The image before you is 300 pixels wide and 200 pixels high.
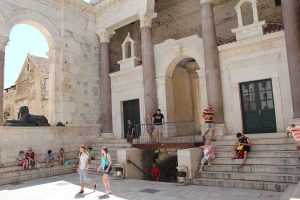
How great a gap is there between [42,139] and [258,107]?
10179 mm

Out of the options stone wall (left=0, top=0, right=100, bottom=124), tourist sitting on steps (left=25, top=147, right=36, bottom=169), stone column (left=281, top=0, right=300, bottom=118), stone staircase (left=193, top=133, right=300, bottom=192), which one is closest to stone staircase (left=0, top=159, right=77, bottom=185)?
tourist sitting on steps (left=25, top=147, right=36, bottom=169)

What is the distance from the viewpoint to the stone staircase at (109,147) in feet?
41.1

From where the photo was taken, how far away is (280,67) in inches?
428

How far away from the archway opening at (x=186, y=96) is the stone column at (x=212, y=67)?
10.4 feet

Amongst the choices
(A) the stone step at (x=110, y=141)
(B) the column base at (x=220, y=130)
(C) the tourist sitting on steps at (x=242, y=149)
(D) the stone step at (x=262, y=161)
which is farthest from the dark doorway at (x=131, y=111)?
(C) the tourist sitting on steps at (x=242, y=149)

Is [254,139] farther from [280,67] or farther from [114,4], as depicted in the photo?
[114,4]

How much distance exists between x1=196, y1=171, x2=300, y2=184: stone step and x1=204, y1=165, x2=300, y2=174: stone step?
0.89 ft

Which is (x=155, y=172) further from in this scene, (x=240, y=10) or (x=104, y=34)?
(x=104, y=34)

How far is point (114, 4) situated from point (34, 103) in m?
10.5

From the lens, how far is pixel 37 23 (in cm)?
1366

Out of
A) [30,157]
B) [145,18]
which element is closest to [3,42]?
[30,157]

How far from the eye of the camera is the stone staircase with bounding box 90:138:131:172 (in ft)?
41.1

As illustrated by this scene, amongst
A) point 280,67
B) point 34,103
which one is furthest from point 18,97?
point 280,67

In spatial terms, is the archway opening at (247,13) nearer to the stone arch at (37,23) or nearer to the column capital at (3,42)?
the stone arch at (37,23)
